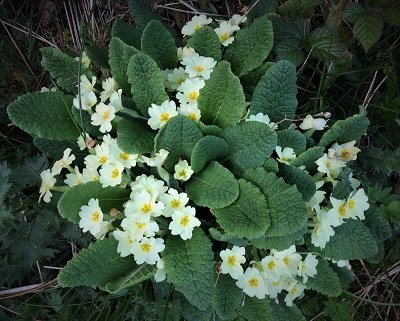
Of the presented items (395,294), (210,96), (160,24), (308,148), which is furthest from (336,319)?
(160,24)

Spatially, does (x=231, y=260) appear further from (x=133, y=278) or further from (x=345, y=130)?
(x=345, y=130)

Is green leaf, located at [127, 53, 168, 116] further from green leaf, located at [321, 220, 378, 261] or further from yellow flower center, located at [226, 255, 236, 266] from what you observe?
green leaf, located at [321, 220, 378, 261]

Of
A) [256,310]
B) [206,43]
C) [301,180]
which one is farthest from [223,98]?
[256,310]

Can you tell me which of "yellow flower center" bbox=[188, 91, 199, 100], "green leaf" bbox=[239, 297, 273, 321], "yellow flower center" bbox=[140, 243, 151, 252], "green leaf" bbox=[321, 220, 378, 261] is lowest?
"green leaf" bbox=[239, 297, 273, 321]

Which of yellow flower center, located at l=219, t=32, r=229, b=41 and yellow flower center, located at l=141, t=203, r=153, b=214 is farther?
yellow flower center, located at l=219, t=32, r=229, b=41

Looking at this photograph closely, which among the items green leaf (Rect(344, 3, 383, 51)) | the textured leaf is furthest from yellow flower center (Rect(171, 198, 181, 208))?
green leaf (Rect(344, 3, 383, 51))

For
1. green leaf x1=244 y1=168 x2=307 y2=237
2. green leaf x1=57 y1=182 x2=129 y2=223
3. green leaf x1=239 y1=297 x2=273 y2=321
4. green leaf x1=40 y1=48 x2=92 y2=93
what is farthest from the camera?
green leaf x1=40 y1=48 x2=92 y2=93

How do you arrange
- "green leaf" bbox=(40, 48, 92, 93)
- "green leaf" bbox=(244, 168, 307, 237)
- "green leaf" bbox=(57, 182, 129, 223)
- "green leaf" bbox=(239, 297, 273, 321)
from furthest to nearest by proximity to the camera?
"green leaf" bbox=(40, 48, 92, 93) → "green leaf" bbox=(239, 297, 273, 321) → "green leaf" bbox=(57, 182, 129, 223) → "green leaf" bbox=(244, 168, 307, 237)

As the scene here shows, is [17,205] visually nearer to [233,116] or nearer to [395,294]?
[233,116]
